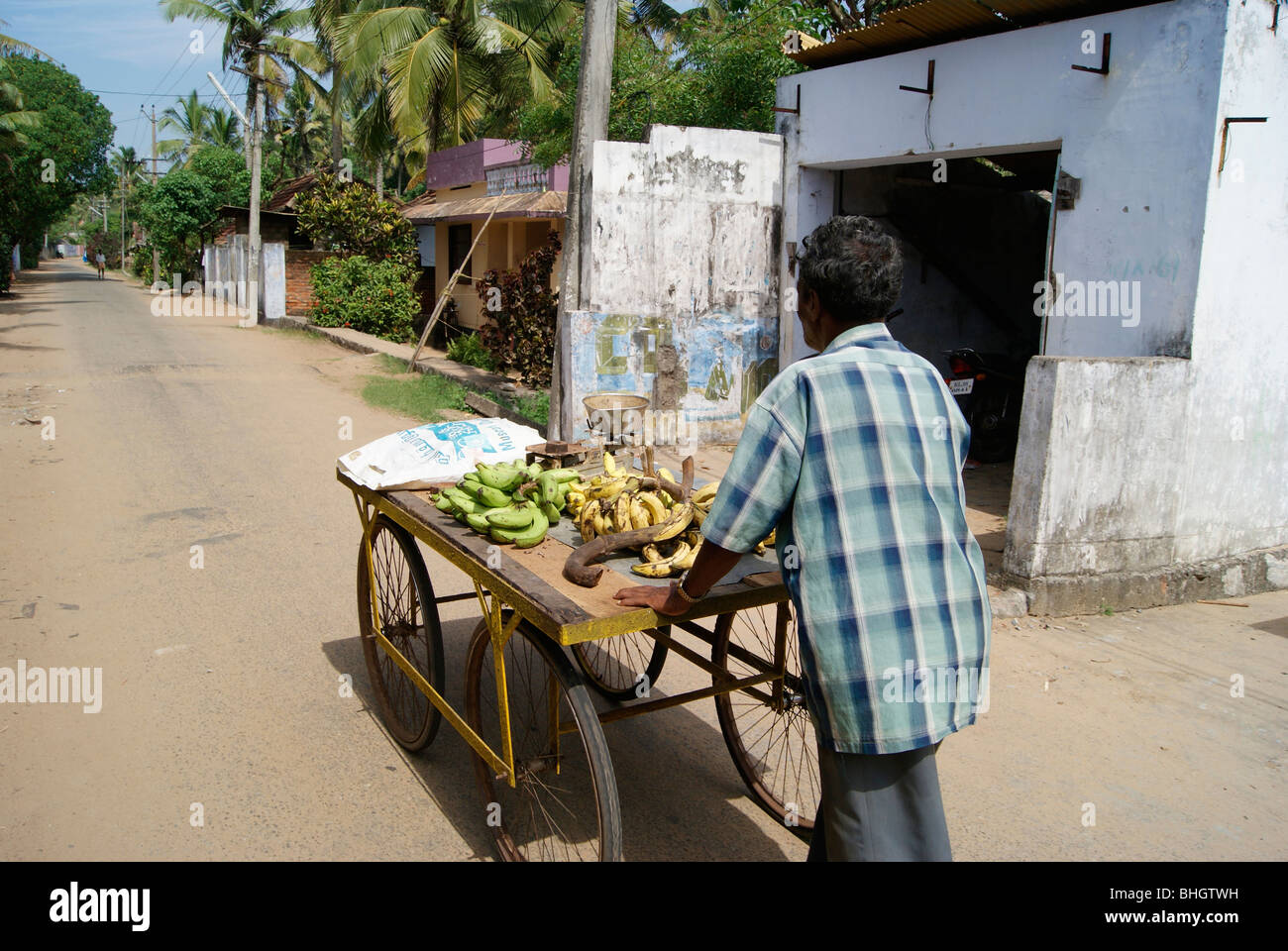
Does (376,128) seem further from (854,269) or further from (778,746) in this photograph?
(854,269)

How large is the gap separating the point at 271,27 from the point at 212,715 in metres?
27.6

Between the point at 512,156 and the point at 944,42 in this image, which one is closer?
the point at 944,42

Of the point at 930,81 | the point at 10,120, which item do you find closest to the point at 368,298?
the point at 930,81

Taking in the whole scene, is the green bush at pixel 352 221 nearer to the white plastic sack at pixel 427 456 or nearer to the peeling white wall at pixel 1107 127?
the peeling white wall at pixel 1107 127

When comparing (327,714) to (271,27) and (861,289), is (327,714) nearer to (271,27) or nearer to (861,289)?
(861,289)

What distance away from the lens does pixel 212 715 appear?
4.25 metres

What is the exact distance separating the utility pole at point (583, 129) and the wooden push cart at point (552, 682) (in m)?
4.95

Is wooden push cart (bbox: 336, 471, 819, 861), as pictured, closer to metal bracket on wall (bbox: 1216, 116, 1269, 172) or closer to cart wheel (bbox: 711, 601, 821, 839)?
cart wheel (bbox: 711, 601, 821, 839)

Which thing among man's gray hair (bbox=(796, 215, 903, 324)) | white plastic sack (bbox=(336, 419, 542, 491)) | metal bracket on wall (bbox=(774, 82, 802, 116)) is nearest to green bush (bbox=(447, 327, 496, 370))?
metal bracket on wall (bbox=(774, 82, 802, 116))

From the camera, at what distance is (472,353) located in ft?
52.3

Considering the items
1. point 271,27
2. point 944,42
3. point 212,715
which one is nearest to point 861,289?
point 212,715

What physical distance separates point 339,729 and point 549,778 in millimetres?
1076

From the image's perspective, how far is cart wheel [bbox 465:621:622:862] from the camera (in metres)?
2.68
